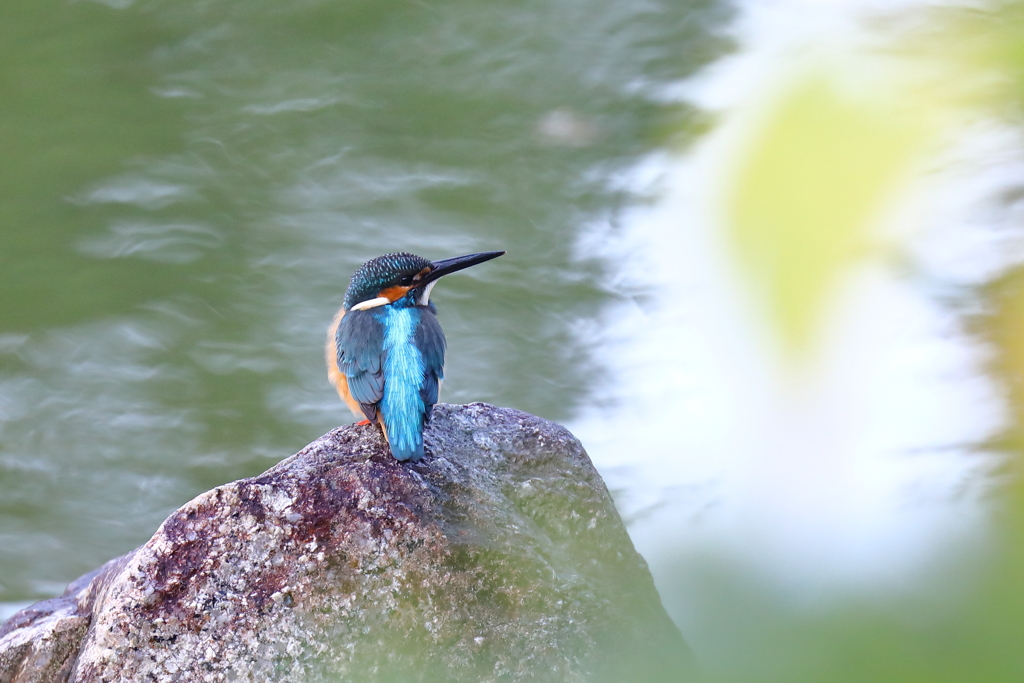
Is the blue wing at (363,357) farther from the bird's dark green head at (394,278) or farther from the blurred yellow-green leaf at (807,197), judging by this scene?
the blurred yellow-green leaf at (807,197)

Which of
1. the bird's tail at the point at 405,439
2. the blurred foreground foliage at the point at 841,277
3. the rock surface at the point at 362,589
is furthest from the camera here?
the bird's tail at the point at 405,439

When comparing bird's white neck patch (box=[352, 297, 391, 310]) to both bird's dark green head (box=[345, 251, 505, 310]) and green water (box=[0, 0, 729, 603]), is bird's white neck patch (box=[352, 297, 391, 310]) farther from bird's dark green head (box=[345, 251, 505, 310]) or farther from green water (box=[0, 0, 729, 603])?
green water (box=[0, 0, 729, 603])

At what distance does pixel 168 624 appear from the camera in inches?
72.9

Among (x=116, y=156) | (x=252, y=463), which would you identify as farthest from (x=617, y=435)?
(x=116, y=156)

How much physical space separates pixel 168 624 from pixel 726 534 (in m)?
1.70

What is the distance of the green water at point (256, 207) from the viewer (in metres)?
6.41

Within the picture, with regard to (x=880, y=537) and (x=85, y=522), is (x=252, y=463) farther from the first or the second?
(x=880, y=537)

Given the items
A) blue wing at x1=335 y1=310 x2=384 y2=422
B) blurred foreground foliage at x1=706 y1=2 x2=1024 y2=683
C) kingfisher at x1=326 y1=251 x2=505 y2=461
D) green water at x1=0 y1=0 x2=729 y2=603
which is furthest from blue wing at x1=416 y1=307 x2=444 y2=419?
green water at x1=0 y1=0 x2=729 y2=603

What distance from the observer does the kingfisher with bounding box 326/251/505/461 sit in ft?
8.08

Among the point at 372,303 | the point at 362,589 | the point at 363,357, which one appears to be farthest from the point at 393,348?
the point at 362,589

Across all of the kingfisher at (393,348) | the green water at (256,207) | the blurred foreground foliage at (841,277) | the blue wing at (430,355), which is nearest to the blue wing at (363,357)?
the kingfisher at (393,348)

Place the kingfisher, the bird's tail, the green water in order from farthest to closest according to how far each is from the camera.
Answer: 1. the green water
2. the kingfisher
3. the bird's tail

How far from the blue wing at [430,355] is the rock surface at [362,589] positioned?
0.15m

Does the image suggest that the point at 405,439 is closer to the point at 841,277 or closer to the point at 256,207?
the point at 841,277
